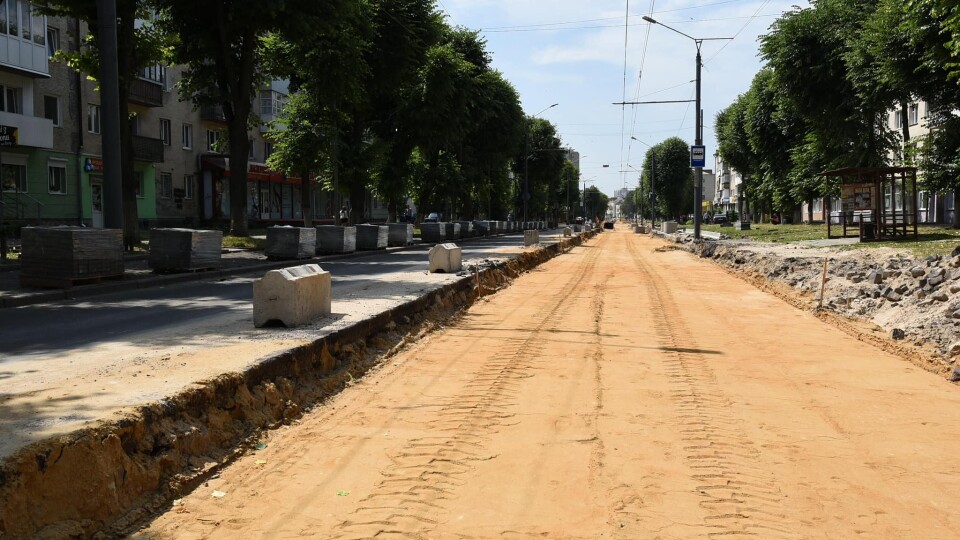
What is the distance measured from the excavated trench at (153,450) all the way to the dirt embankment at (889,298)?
20.7ft

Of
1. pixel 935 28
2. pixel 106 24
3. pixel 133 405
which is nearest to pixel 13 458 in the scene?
pixel 133 405

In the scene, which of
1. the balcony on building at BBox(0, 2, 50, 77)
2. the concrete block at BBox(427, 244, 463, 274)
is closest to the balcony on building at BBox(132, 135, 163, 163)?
the balcony on building at BBox(0, 2, 50, 77)

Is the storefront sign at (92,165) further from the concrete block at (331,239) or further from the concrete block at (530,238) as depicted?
the concrete block at (530,238)

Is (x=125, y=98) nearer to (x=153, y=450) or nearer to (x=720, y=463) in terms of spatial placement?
(x=153, y=450)

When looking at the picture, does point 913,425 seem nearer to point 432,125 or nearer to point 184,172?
point 432,125

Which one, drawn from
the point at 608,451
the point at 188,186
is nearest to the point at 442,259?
the point at 608,451

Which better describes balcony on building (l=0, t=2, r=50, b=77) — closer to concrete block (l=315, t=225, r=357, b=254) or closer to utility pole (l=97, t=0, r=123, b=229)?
concrete block (l=315, t=225, r=357, b=254)

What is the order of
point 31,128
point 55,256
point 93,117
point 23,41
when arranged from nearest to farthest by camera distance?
point 55,256, point 23,41, point 31,128, point 93,117

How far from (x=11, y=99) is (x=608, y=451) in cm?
3109

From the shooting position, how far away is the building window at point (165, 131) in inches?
1581

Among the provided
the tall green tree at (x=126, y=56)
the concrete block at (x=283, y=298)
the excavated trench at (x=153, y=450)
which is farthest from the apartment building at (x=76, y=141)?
the excavated trench at (x=153, y=450)

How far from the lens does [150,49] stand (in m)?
21.5

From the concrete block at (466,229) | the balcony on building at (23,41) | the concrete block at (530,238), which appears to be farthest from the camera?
the concrete block at (466,229)

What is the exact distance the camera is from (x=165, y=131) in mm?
40562
